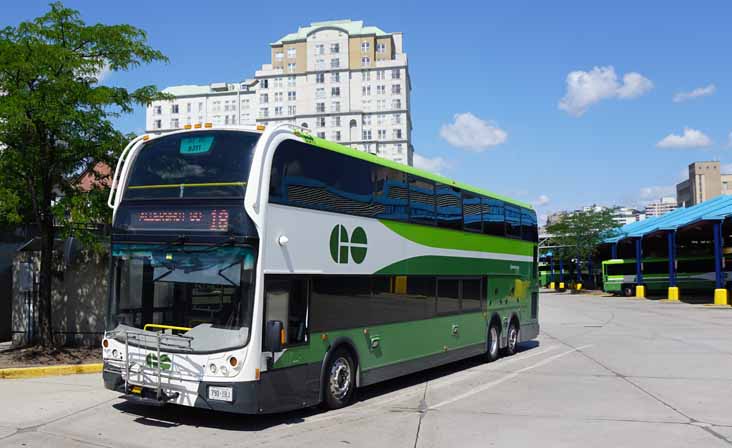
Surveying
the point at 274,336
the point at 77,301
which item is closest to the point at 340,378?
the point at 274,336

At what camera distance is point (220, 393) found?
7.90 metres

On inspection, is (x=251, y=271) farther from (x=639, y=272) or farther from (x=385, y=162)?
(x=639, y=272)

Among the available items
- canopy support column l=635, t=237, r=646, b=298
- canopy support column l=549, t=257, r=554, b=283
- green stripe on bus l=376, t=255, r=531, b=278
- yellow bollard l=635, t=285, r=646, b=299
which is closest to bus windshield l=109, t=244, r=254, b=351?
green stripe on bus l=376, t=255, r=531, b=278

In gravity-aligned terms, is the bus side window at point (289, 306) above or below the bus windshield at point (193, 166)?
below

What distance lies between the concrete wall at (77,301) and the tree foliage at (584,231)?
5192 cm

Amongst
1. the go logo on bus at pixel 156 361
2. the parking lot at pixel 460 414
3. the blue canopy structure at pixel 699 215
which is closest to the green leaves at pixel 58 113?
the parking lot at pixel 460 414

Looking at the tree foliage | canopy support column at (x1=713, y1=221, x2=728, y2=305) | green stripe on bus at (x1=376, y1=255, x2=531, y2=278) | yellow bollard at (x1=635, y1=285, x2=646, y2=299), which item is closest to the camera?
green stripe on bus at (x1=376, y1=255, x2=531, y2=278)

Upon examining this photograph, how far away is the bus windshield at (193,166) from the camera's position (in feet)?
27.2

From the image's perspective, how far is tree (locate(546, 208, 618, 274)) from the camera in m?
60.1

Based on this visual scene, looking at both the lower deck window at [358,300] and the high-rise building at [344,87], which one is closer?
the lower deck window at [358,300]

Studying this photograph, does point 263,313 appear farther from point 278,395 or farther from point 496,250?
point 496,250

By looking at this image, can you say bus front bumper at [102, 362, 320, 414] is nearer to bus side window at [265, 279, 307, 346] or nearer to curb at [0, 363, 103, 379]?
bus side window at [265, 279, 307, 346]

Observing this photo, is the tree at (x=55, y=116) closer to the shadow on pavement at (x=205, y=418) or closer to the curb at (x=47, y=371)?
the curb at (x=47, y=371)

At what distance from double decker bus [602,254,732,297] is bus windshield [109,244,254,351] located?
4605 centimetres
